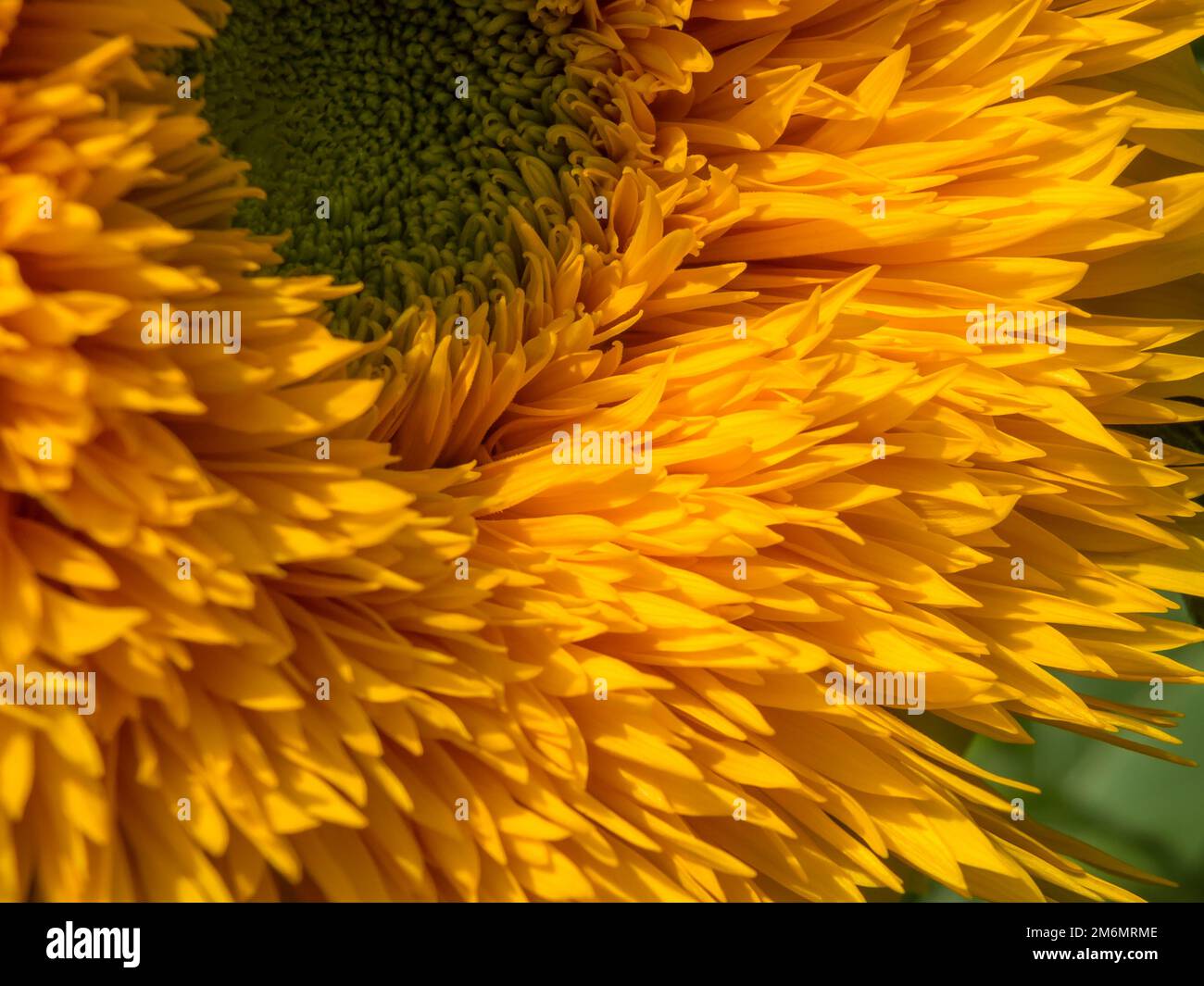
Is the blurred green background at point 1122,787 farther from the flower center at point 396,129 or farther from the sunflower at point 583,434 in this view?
the flower center at point 396,129

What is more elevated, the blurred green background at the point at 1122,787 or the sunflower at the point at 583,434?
the sunflower at the point at 583,434

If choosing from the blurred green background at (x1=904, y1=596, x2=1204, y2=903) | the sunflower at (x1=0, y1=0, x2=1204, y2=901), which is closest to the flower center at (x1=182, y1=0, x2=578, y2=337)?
the sunflower at (x1=0, y1=0, x2=1204, y2=901)

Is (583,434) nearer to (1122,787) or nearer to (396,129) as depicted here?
(396,129)

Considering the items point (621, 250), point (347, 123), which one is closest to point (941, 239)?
point (621, 250)

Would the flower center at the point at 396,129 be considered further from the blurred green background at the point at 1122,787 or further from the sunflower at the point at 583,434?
the blurred green background at the point at 1122,787

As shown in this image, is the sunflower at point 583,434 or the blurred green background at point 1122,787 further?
the blurred green background at point 1122,787

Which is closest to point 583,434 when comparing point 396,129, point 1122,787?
point 396,129

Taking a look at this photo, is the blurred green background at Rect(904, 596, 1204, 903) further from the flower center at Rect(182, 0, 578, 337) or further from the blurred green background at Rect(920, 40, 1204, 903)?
the flower center at Rect(182, 0, 578, 337)

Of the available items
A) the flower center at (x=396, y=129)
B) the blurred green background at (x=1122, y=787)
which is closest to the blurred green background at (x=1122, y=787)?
the blurred green background at (x=1122, y=787)
